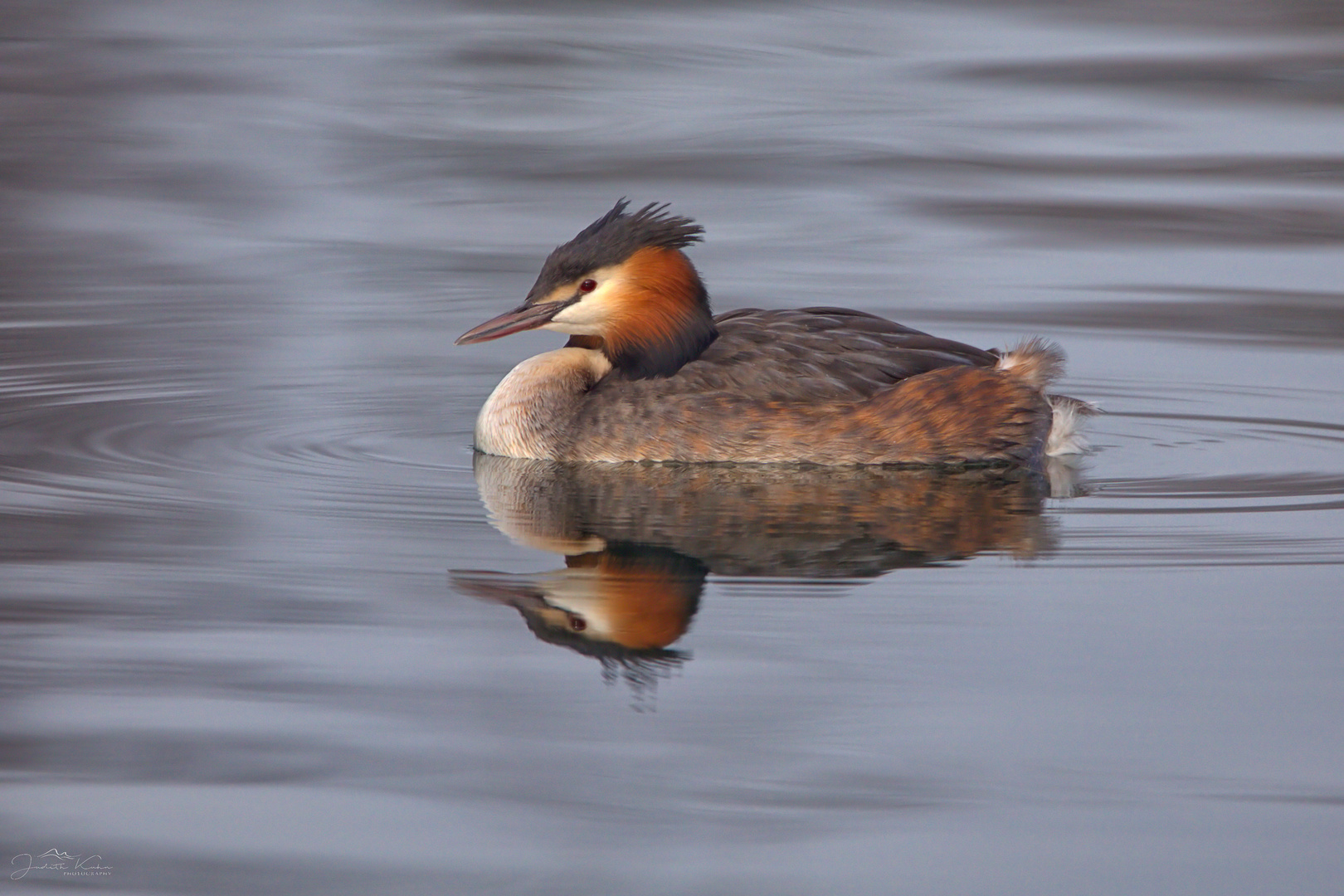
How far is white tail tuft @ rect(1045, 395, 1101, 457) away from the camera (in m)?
7.38

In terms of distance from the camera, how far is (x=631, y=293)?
7324 mm

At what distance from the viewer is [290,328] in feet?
30.8

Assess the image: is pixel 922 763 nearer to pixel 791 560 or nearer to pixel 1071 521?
pixel 791 560

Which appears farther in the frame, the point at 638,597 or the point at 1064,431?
the point at 1064,431

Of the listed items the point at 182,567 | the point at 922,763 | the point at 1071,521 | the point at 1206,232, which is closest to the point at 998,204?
the point at 1206,232

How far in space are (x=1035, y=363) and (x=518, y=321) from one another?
6.38 ft

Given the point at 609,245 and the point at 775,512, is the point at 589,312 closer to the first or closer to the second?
the point at 609,245

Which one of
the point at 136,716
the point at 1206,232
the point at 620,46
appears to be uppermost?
the point at 620,46

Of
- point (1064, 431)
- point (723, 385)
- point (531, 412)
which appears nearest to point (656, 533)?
point (723, 385)

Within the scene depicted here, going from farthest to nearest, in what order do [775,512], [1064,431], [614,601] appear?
[1064,431]
[775,512]
[614,601]

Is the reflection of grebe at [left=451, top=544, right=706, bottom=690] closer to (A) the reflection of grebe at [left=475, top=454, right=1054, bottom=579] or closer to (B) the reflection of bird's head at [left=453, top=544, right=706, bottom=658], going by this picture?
(B) the reflection of bird's head at [left=453, top=544, right=706, bottom=658]

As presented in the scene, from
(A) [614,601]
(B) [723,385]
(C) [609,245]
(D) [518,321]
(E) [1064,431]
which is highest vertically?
(C) [609,245]

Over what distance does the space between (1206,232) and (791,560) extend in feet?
20.8

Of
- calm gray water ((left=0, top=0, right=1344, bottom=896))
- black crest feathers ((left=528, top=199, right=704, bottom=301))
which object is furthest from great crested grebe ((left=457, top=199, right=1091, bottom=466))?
calm gray water ((left=0, top=0, right=1344, bottom=896))
